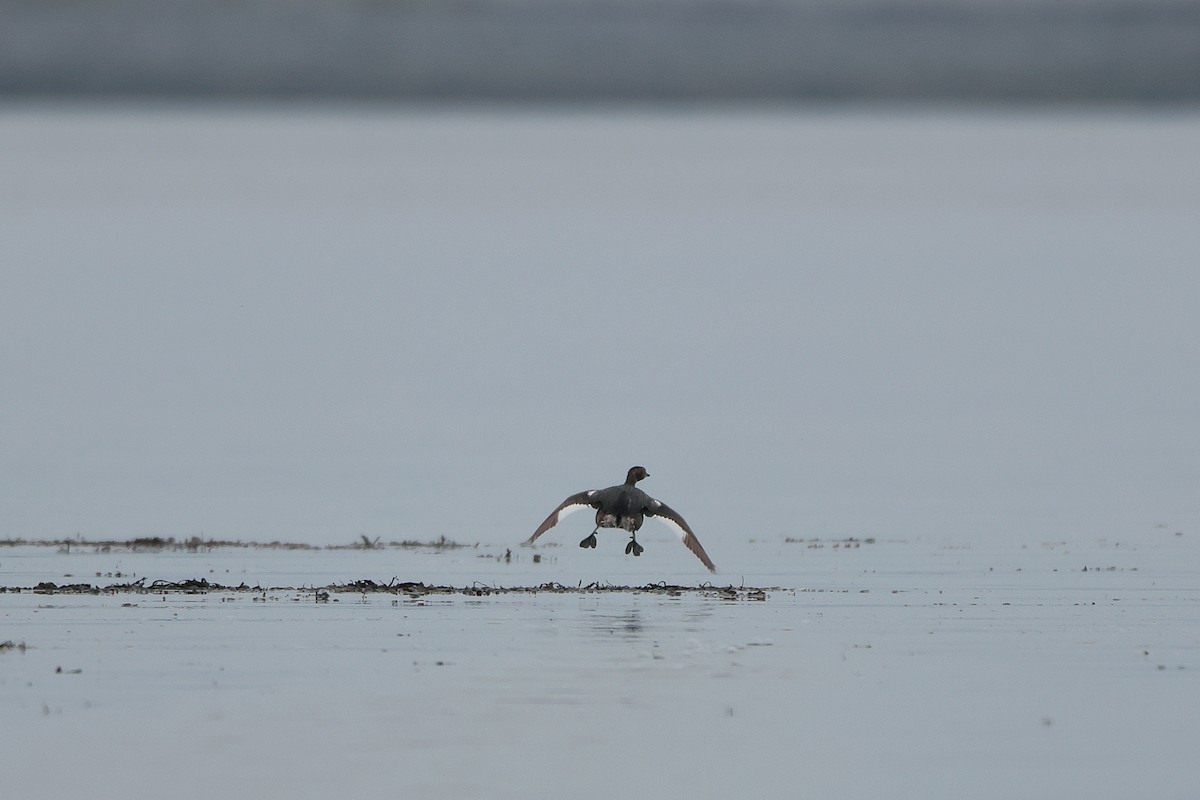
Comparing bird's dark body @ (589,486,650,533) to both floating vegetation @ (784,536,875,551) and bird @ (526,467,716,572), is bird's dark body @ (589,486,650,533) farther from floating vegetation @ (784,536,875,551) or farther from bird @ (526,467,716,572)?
floating vegetation @ (784,536,875,551)

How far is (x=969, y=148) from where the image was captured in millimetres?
152625

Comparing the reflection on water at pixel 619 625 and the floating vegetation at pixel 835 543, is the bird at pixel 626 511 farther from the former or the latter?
the floating vegetation at pixel 835 543

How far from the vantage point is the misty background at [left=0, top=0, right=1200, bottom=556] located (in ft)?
87.8

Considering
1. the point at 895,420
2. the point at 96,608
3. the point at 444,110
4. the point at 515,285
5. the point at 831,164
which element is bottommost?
the point at 96,608

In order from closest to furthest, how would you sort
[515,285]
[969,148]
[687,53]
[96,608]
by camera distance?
[96,608]
[515,285]
[687,53]
[969,148]

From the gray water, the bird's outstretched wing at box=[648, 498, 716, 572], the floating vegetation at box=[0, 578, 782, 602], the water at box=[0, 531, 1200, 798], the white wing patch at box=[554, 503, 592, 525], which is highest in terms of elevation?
the gray water

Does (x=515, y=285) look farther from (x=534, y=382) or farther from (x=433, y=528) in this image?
(x=433, y=528)

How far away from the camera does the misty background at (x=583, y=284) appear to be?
2675cm

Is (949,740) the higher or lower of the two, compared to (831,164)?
lower

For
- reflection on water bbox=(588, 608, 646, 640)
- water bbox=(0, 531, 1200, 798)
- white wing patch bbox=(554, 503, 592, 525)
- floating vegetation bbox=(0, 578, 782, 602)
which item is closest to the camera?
water bbox=(0, 531, 1200, 798)

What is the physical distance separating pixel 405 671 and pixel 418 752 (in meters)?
1.95

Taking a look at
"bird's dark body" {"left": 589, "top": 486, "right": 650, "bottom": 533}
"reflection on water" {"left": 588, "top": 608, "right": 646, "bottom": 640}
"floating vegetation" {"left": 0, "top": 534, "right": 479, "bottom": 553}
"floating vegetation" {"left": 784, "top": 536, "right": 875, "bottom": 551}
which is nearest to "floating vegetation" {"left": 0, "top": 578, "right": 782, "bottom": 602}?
"bird's dark body" {"left": 589, "top": 486, "right": 650, "bottom": 533}

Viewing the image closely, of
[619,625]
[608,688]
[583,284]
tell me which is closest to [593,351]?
[583,284]

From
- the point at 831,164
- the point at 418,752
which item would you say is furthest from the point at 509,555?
A: the point at 831,164
